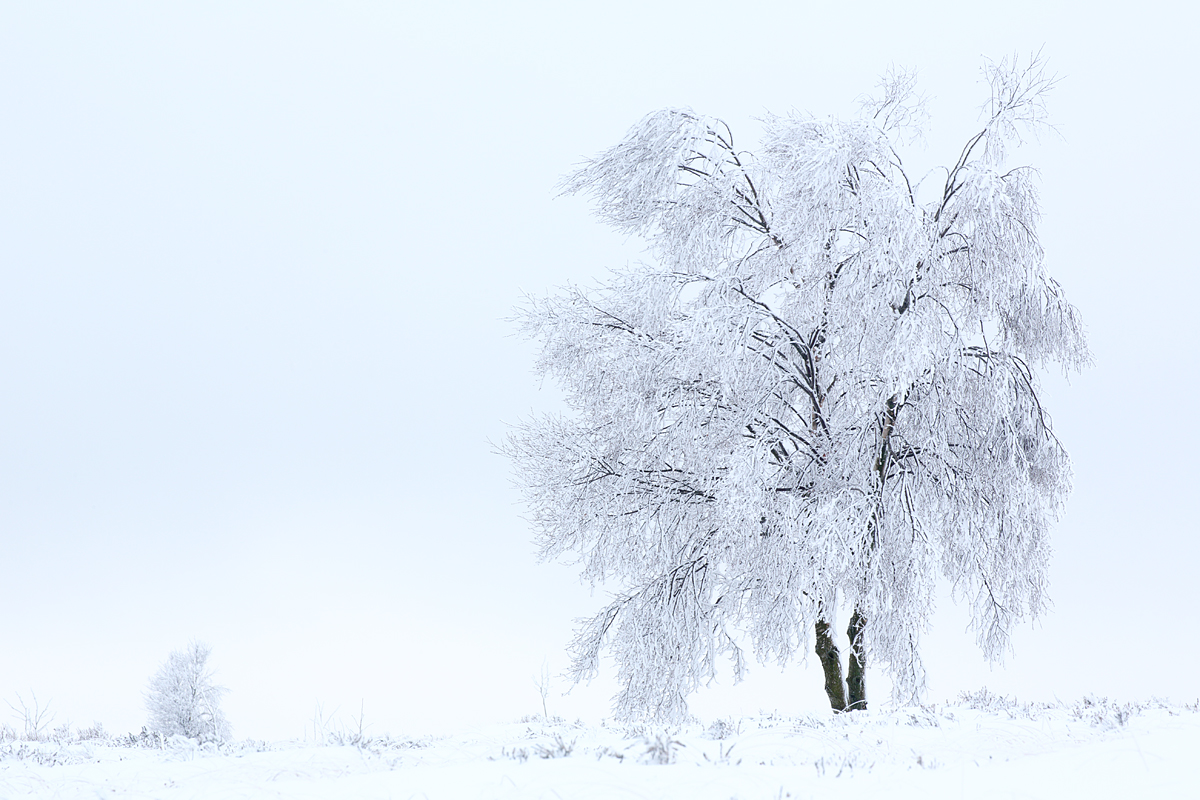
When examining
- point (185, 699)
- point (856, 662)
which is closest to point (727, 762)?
point (856, 662)

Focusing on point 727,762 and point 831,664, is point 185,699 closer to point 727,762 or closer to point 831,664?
point 831,664

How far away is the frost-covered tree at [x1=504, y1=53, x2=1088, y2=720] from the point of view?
11.4 metres

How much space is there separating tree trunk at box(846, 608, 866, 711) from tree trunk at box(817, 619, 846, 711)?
8.2 inches

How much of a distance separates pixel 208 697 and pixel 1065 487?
13.1 metres

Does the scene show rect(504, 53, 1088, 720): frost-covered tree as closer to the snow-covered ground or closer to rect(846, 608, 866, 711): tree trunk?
rect(846, 608, 866, 711): tree trunk

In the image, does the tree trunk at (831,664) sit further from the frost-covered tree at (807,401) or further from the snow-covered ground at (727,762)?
the snow-covered ground at (727,762)

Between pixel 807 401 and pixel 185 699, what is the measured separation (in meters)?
10.7

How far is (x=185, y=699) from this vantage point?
1514 cm

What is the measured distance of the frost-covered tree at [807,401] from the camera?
11422mm

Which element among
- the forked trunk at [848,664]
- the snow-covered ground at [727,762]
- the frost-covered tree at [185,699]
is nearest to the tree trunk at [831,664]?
the forked trunk at [848,664]

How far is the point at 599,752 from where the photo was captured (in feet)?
19.2

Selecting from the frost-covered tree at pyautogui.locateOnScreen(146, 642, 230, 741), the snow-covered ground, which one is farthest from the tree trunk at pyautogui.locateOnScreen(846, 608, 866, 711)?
the frost-covered tree at pyautogui.locateOnScreen(146, 642, 230, 741)

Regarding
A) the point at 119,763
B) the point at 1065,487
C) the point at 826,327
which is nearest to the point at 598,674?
the point at 826,327

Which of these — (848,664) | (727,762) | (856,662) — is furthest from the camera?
(848,664)
